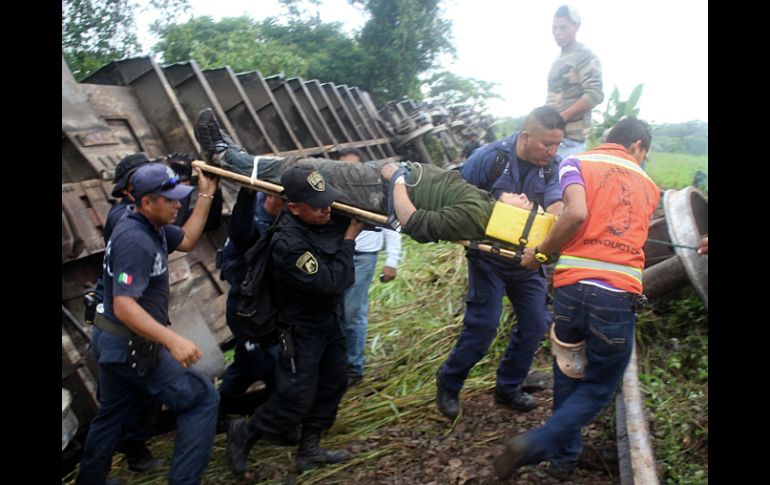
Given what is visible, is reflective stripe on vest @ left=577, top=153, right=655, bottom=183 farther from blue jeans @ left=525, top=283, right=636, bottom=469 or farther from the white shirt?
the white shirt

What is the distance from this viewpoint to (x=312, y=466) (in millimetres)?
3416

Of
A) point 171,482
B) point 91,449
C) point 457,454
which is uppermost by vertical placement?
point 91,449

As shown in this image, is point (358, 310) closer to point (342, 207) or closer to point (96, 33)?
point (342, 207)

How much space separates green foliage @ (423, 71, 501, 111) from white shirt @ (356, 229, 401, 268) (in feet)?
58.8

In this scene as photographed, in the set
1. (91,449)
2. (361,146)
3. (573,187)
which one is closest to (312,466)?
(91,449)

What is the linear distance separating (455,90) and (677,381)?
785 inches

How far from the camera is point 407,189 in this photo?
3.29m

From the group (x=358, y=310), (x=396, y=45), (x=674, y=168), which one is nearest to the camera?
(x=358, y=310)

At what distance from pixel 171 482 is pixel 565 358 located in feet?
6.98

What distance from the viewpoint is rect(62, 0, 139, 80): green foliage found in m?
11.5

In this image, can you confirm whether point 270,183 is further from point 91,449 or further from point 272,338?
point 91,449

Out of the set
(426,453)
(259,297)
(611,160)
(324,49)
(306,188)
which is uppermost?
(324,49)

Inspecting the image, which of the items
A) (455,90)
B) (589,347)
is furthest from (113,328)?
(455,90)
